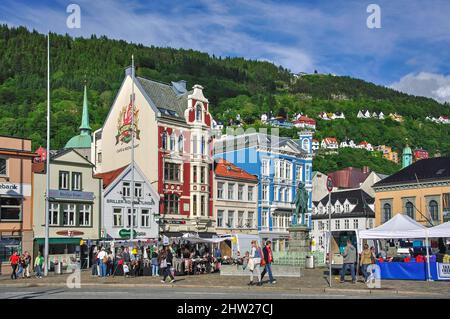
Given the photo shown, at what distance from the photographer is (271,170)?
252 feet

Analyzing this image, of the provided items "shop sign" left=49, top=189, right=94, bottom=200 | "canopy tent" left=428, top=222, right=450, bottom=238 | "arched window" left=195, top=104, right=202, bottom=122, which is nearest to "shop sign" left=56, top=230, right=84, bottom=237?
"shop sign" left=49, top=189, right=94, bottom=200

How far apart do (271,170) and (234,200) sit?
7282 millimetres

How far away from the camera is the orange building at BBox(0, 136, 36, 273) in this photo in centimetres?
4838

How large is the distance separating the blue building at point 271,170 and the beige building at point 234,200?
3.75 ft

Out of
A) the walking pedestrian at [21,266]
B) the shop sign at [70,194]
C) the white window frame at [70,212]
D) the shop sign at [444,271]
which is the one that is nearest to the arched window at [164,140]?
the shop sign at [70,194]

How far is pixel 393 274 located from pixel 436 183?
4283 cm

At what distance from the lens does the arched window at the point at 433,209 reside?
2901 inches

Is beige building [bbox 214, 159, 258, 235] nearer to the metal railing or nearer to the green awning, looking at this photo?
the metal railing

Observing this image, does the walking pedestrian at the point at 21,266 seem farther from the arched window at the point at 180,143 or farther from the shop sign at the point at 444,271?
the arched window at the point at 180,143

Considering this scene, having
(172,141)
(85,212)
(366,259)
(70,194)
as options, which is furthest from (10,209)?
(366,259)

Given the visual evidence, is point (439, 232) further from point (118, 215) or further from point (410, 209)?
point (410, 209)

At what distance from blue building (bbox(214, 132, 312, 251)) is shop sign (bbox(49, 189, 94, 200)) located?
23749 millimetres

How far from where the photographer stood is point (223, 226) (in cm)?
6962

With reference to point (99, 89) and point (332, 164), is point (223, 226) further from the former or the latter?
point (332, 164)
